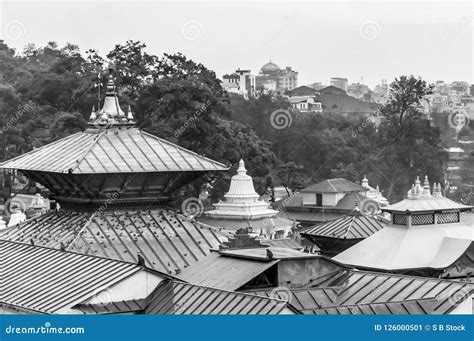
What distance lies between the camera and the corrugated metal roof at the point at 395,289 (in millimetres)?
19875

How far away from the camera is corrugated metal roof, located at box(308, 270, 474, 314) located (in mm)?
19875

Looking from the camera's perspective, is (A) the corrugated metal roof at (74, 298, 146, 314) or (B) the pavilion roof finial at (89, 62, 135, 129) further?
(B) the pavilion roof finial at (89, 62, 135, 129)

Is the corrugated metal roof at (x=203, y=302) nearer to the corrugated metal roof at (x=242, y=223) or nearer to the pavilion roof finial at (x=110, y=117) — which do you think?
the pavilion roof finial at (x=110, y=117)

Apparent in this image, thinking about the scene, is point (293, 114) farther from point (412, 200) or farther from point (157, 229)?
point (157, 229)

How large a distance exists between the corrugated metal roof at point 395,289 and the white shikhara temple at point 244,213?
36330 millimetres

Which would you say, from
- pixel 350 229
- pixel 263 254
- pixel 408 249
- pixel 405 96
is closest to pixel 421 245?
pixel 408 249

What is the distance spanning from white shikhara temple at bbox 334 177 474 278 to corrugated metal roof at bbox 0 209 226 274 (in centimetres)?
385

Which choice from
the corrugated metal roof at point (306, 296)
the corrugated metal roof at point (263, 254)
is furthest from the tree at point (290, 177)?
the corrugated metal roof at point (306, 296)

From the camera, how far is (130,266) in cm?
2203

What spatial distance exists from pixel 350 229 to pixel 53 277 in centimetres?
1373

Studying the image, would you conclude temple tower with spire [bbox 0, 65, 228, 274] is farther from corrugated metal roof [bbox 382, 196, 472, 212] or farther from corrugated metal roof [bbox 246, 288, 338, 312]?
corrugated metal roof [bbox 382, 196, 472, 212]

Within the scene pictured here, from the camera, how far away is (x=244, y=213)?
198 ft

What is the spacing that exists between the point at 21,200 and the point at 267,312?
52.0 metres

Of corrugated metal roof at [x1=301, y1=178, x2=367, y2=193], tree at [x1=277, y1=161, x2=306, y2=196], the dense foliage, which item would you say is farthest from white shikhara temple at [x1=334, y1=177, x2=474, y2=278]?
tree at [x1=277, y1=161, x2=306, y2=196]
